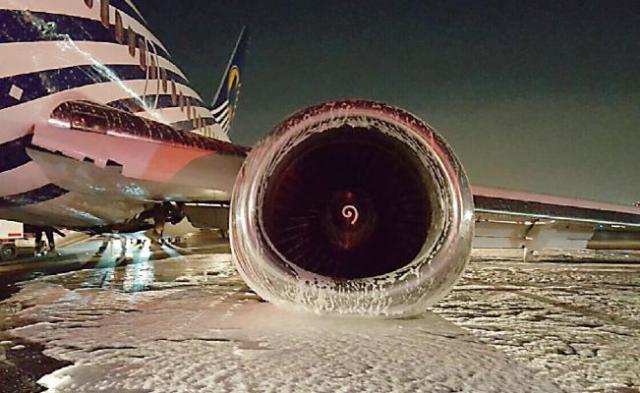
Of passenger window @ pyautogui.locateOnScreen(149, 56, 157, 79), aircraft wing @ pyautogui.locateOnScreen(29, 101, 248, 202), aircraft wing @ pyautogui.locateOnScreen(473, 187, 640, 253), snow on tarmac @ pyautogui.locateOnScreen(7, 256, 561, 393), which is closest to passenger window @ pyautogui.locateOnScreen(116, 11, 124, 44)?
passenger window @ pyautogui.locateOnScreen(149, 56, 157, 79)

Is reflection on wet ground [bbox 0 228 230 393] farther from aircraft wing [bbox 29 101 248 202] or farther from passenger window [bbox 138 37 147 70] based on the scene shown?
passenger window [bbox 138 37 147 70]

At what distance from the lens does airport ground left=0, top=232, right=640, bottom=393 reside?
248 centimetres

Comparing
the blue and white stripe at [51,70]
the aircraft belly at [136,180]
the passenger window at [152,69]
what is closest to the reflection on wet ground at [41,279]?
the aircraft belly at [136,180]

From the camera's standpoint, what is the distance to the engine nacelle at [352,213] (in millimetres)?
3129

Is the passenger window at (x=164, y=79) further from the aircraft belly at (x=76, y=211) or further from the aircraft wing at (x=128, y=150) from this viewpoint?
the aircraft wing at (x=128, y=150)

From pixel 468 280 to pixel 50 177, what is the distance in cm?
460

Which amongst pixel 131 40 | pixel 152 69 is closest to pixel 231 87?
pixel 152 69

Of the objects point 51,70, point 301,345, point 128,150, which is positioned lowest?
point 301,345

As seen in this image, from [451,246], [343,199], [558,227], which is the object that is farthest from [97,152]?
[558,227]

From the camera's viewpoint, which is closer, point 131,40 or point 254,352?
point 254,352

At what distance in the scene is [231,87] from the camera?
17469 mm

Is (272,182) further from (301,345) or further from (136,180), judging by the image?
(136,180)

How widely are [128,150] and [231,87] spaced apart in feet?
43.1

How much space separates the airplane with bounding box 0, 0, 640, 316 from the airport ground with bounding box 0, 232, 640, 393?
32cm
